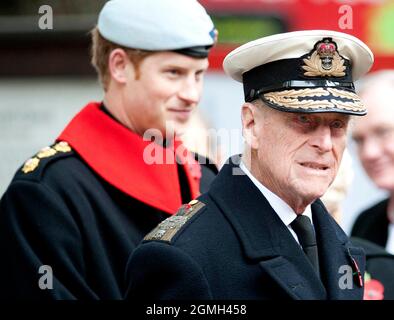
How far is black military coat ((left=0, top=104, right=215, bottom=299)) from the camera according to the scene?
3.94 meters

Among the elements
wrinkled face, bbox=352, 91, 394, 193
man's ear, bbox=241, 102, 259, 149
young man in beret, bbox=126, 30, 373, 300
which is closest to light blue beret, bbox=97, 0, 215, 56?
young man in beret, bbox=126, 30, 373, 300

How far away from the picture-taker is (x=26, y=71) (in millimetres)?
11539

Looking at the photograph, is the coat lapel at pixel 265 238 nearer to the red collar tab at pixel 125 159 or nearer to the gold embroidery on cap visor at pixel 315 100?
the gold embroidery on cap visor at pixel 315 100

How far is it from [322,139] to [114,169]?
4.17 feet

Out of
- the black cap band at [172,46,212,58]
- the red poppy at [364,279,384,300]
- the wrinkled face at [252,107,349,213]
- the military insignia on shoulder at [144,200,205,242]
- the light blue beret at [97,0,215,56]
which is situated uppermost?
the light blue beret at [97,0,215,56]

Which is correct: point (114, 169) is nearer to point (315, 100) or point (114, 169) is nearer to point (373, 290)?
point (373, 290)

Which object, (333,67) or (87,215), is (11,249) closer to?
(87,215)

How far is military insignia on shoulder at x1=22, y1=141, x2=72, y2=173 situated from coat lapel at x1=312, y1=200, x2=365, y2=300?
120cm

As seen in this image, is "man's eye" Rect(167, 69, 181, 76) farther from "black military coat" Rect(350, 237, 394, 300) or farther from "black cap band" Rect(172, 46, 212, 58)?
"black military coat" Rect(350, 237, 394, 300)

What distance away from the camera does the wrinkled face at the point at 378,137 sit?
547 centimetres

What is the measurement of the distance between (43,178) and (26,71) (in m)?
7.60
